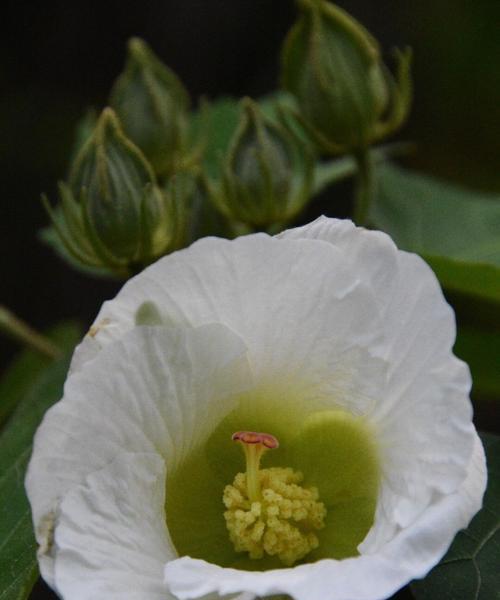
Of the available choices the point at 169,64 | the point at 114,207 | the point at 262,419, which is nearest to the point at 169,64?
the point at 169,64

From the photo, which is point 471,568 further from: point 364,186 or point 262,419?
point 364,186

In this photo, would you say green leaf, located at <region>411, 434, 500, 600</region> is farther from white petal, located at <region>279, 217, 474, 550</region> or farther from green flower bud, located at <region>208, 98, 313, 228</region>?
green flower bud, located at <region>208, 98, 313, 228</region>

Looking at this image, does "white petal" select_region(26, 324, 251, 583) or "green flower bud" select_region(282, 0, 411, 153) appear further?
"green flower bud" select_region(282, 0, 411, 153)

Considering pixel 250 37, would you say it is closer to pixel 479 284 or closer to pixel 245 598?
pixel 479 284

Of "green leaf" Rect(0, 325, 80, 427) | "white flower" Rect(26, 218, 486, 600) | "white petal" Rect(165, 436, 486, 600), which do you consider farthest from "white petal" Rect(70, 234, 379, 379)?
"green leaf" Rect(0, 325, 80, 427)

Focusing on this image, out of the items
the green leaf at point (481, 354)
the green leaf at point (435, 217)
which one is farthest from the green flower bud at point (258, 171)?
the green leaf at point (435, 217)

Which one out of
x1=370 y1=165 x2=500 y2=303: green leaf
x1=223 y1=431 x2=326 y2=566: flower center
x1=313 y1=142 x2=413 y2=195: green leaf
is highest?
x1=223 y1=431 x2=326 y2=566: flower center

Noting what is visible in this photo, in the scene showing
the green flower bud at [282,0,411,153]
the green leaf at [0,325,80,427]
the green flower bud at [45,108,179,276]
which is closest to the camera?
the green flower bud at [45,108,179,276]

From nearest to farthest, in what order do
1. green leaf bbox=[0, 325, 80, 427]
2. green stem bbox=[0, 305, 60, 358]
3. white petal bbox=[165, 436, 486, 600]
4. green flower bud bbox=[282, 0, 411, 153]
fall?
white petal bbox=[165, 436, 486, 600] < green flower bud bbox=[282, 0, 411, 153] < green stem bbox=[0, 305, 60, 358] < green leaf bbox=[0, 325, 80, 427]
